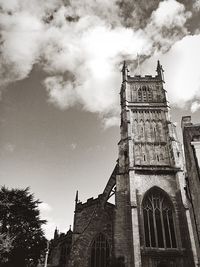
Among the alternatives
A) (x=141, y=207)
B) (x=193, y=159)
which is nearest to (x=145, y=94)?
(x=141, y=207)

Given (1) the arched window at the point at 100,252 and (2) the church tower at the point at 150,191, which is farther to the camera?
(1) the arched window at the point at 100,252

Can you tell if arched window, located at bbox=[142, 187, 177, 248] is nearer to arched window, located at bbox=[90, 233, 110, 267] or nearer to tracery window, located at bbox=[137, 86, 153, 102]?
arched window, located at bbox=[90, 233, 110, 267]

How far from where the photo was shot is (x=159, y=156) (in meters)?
→ 24.6

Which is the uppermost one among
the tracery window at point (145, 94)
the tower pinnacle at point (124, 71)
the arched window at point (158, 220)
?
the tower pinnacle at point (124, 71)

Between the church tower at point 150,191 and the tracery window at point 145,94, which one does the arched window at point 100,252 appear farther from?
the tracery window at point 145,94

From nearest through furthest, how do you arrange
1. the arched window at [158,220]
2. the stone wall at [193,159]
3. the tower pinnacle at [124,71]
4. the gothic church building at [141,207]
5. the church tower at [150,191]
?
the stone wall at [193,159], the church tower at [150,191], the gothic church building at [141,207], the arched window at [158,220], the tower pinnacle at [124,71]

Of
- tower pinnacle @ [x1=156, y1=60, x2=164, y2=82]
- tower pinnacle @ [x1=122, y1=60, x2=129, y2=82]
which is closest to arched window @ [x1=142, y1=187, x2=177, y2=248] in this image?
tower pinnacle @ [x1=122, y1=60, x2=129, y2=82]

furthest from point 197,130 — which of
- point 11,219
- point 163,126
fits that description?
point 11,219

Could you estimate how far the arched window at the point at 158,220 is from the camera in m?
19.8

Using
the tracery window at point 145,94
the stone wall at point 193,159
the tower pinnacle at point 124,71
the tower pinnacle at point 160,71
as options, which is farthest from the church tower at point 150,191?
the stone wall at point 193,159

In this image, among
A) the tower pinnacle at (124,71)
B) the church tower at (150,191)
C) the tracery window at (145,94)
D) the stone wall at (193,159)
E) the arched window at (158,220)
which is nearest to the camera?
the stone wall at (193,159)

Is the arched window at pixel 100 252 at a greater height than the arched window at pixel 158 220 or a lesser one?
lesser

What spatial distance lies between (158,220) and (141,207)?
1.79 meters

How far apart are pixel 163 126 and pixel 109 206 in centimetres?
1038
